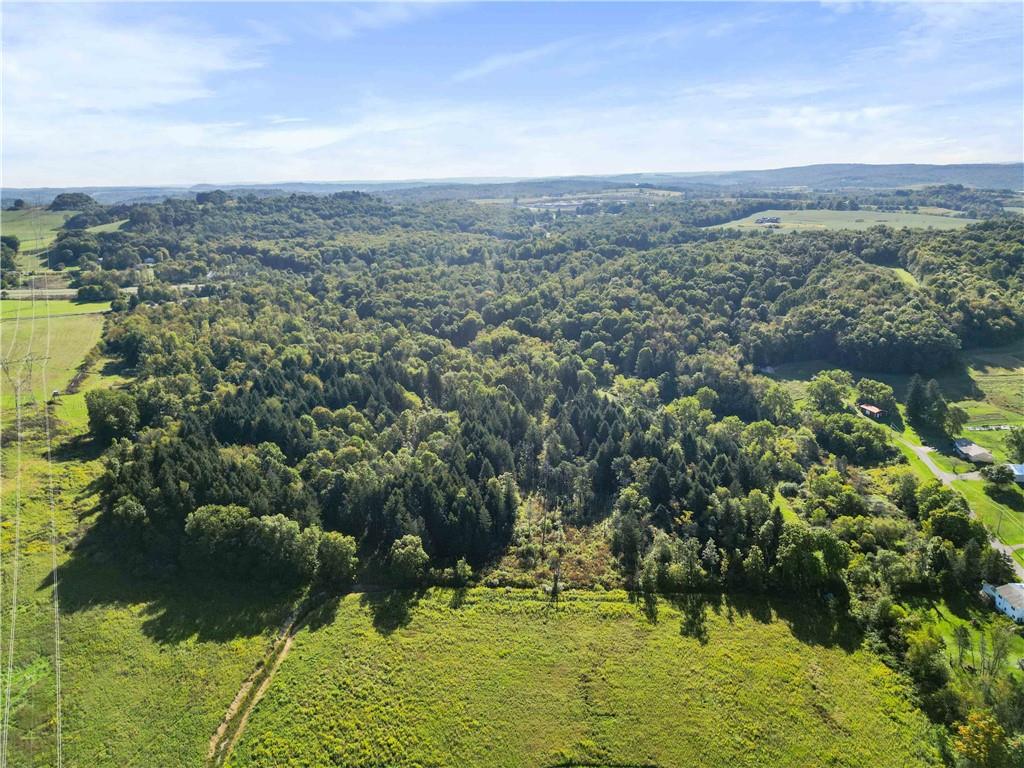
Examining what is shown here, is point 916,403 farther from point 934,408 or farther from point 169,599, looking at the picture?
point 169,599

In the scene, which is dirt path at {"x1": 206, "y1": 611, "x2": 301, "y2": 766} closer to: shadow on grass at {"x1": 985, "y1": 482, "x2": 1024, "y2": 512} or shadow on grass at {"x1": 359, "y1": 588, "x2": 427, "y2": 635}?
shadow on grass at {"x1": 359, "y1": 588, "x2": 427, "y2": 635}

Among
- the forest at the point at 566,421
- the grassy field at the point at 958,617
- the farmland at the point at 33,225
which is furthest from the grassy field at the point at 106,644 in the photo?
the farmland at the point at 33,225

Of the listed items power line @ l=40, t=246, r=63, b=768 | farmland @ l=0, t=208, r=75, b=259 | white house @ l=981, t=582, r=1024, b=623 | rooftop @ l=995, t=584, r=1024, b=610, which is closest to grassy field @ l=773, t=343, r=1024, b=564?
rooftop @ l=995, t=584, r=1024, b=610

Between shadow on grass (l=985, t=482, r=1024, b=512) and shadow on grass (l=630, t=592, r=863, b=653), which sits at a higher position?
shadow on grass (l=985, t=482, r=1024, b=512)

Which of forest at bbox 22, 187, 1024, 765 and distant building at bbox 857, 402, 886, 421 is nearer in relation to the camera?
forest at bbox 22, 187, 1024, 765

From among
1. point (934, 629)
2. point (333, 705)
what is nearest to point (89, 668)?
point (333, 705)

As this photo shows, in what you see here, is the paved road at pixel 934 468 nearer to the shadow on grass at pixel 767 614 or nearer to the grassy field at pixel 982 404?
the grassy field at pixel 982 404

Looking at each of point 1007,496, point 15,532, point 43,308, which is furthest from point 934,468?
point 43,308
